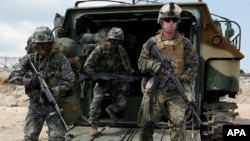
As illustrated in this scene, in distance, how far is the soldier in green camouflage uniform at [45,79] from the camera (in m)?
5.33

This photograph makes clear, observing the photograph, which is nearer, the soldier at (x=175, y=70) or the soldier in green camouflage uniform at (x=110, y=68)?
the soldier at (x=175, y=70)

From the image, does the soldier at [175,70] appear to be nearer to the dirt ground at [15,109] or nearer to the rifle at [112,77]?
the rifle at [112,77]

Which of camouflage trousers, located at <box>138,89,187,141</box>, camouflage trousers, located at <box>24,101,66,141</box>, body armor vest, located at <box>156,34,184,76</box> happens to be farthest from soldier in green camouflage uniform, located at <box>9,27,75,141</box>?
body armor vest, located at <box>156,34,184,76</box>

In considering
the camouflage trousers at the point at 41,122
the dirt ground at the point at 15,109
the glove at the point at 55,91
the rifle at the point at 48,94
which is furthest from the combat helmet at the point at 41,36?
the dirt ground at the point at 15,109

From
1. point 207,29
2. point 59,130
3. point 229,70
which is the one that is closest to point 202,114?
point 229,70

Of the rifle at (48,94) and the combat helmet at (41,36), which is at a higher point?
the combat helmet at (41,36)

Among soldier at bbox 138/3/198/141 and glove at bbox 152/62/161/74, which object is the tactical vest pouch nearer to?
soldier at bbox 138/3/198/141

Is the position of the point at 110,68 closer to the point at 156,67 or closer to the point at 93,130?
the point at 93,130

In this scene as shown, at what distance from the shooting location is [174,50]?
5.42 m

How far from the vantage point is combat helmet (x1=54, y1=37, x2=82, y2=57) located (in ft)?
21.3

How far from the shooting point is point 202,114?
6.96 meters

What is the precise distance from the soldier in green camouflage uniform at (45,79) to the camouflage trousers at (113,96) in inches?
47.3

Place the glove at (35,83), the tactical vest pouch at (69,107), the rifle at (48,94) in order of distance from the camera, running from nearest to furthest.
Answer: the rifle at (48,94), the glove at (35,83), the tactical vest pouch at (69,107)

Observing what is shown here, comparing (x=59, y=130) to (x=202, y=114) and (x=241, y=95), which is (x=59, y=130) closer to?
(x=202, y=114)
